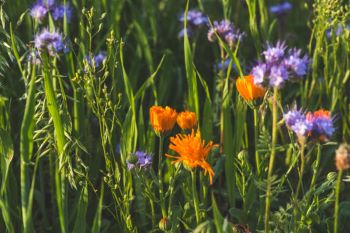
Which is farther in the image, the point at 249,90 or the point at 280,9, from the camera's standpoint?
the point at 280,9

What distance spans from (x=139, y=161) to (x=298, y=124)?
0.42m

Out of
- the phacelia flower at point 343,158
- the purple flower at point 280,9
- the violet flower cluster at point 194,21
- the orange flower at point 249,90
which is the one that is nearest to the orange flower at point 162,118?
the orange flower at point 249,90

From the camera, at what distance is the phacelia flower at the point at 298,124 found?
1.35 m

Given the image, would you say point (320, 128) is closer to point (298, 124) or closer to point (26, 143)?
point (298, 124)

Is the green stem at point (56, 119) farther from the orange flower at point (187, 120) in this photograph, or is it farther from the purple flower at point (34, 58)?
the orange flower at point (187, 120)

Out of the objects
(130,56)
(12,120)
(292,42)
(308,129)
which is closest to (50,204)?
(12,120)

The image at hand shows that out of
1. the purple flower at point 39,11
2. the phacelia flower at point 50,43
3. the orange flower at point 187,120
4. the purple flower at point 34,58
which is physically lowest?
the orange flower at point 187,120

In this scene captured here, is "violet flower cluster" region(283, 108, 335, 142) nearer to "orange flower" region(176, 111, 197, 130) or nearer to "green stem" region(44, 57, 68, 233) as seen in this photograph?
"orange flower" region(176, 111, 197, 130)

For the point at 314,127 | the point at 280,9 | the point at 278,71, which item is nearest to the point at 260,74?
the point at 278,71

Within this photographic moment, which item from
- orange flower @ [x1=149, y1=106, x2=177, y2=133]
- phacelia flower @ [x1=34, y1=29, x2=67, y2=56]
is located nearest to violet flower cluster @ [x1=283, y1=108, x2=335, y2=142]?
orange flower @ [x1=149, y1=106, x2=177, y2=133]

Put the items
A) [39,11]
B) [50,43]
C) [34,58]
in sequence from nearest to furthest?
[34,58] < [50,43] < [39,11]

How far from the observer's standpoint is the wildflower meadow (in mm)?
1479

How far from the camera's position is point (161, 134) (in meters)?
1.58

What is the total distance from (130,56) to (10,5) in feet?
1.94
